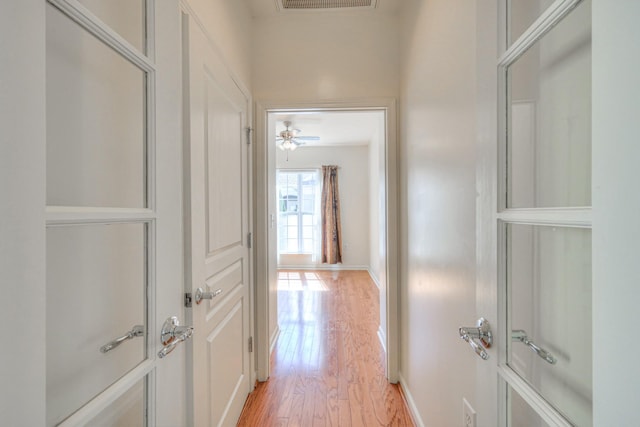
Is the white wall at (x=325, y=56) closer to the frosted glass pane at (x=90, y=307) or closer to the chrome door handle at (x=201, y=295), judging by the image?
the chrome door handle at (x=201, y=295)

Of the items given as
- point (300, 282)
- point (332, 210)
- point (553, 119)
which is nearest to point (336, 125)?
point (332, 210)

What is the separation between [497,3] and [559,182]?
1.54 ft

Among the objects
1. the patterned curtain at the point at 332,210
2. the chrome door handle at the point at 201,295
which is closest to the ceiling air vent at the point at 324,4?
the chrome door handle at the point at 201,295

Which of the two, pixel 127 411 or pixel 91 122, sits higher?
pixel 91 122

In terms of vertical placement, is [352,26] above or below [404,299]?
above

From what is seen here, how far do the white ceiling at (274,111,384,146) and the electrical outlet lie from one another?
3.18 m

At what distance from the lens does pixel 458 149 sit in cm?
115

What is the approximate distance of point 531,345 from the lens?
659 mm

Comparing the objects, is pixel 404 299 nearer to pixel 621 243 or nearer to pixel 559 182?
pixel 559 182

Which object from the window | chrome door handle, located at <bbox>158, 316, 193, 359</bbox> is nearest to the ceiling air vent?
chrome door handle, located at <bbox>158, 316, 193, 359</bbox>

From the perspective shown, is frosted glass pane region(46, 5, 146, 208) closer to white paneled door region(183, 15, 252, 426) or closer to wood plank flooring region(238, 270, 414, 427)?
white paneled door region(183, 15, 252, 426)

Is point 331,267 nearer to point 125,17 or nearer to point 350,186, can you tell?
point 350,186

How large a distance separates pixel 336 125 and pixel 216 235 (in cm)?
362

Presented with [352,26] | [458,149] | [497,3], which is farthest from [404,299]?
[352,26]
